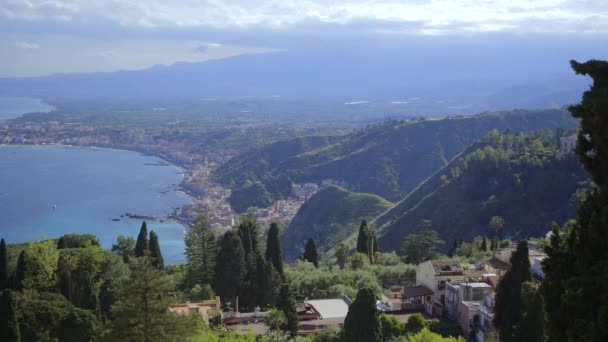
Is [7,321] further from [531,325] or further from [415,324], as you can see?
[531,325]

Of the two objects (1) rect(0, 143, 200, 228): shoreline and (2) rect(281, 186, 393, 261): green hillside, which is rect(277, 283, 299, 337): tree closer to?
(2) rect(281, 186, 393, 261): green hillside

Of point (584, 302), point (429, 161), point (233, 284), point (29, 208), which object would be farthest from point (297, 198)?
point (584, 302)

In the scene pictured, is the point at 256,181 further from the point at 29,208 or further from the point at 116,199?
the point at 29,208

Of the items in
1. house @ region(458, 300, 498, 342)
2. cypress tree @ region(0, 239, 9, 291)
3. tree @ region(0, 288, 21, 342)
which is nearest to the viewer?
tree @ region(0, 288, 21, 342)

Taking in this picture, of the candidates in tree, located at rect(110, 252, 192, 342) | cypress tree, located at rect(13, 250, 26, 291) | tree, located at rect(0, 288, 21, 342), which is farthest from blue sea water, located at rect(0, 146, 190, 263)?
tree, located at rect(110, 252, 192, 342)

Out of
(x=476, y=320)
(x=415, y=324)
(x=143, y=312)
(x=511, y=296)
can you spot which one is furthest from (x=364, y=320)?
(x=143, y=312)

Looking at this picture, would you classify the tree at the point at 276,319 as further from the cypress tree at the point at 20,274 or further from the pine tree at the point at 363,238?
the pine tree at the point at 363,238
